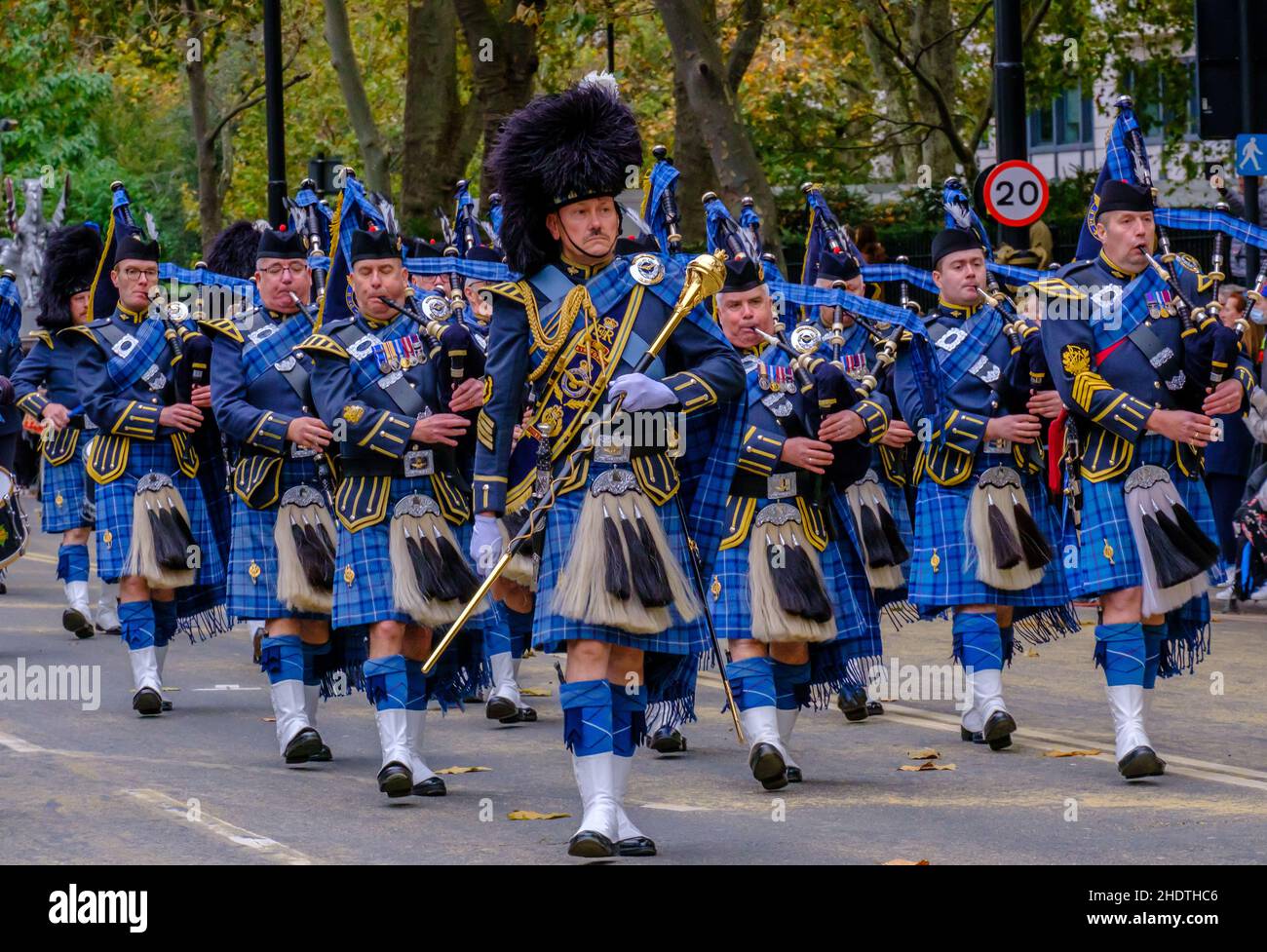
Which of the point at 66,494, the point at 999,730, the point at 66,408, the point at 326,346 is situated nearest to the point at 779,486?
the point at 999,730

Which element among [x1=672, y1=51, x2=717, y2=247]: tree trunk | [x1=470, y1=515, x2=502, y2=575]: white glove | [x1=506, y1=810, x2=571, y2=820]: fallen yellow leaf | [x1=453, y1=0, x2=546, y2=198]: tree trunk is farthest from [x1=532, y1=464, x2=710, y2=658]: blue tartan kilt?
[x1=453, y1=0, x2=546, y2=198]: tree trunk

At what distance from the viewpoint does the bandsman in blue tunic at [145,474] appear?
1098 centimetres

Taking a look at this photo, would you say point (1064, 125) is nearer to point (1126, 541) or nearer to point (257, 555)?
point (257, 555)

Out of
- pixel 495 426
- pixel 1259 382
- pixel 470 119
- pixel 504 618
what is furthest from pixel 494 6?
pixel 495 426

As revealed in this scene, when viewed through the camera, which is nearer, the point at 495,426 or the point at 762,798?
the point at 495,426

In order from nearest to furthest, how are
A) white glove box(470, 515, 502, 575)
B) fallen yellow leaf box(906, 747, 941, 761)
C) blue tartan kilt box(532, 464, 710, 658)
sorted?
blue tartan kilt box(532, 464, 710, 658) → white glove box(470, 515, 502, 575) → fallen yellow leaf box(906, 747, 941, 761)

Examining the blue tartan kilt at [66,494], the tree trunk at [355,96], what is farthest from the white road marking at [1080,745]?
the tree trunk at [355,96]

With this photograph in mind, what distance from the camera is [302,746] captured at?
928 centimetres

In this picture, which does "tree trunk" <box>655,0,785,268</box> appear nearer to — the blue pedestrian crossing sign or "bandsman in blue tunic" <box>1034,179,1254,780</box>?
the blue pedestrian crossing sign

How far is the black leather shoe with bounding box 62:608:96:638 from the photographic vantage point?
46.5ft

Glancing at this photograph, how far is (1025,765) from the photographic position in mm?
9156
